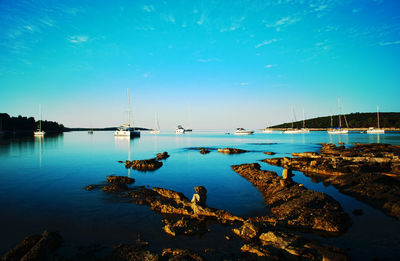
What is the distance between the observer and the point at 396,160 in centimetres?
2423

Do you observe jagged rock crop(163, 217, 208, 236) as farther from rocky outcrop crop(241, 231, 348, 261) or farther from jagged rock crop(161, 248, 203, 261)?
rocky outcrop crop(241, 231, 348, 261)

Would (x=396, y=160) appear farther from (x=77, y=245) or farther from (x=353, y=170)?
(x=77, y=245)

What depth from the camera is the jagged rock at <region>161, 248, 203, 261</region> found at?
7117 mm

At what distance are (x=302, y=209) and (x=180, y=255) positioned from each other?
726 centimetres

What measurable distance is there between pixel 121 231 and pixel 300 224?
27.8 ft

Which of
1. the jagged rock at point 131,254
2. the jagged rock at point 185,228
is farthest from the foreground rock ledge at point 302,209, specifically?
the jagged rock at point 131,254

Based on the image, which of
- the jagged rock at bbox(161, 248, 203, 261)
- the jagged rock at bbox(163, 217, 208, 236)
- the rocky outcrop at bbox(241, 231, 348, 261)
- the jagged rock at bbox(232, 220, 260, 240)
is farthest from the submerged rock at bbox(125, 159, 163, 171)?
the rocky outcrop at bbox(241, 231, 348, 261)

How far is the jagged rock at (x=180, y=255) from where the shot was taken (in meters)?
7.12

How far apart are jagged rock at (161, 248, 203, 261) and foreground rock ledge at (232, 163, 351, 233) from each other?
15.7 feet

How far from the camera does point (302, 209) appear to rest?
11.2 m

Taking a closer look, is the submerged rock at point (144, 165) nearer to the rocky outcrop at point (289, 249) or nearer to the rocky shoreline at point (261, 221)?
the rocky shoreline at point (261, 221)

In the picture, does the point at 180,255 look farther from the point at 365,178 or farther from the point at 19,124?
the point at 19,124

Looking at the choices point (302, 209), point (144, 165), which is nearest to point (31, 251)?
point (302, 209)

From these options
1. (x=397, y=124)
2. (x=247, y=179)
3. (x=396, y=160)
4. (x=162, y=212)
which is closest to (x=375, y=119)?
(x=397, y=124)
